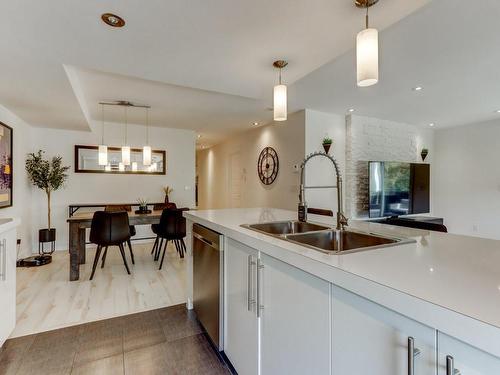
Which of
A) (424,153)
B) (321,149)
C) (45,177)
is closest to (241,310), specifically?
(321,149)

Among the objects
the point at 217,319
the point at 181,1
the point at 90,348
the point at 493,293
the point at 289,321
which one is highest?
the point at 181,1

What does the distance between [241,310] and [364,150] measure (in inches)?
167

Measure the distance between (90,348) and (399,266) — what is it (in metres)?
2.15

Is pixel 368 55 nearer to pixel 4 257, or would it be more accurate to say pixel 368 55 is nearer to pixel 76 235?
pixel 4 257

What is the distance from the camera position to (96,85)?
3.22 metres

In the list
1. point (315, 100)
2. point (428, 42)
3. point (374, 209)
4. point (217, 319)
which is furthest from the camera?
point (374, 209)

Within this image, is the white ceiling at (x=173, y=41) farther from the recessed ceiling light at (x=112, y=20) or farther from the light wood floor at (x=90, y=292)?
the light wood floor at (x=90, y=292)

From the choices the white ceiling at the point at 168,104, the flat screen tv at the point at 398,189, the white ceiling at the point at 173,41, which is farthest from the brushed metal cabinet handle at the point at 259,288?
the flat screen tv at the point at 398,189

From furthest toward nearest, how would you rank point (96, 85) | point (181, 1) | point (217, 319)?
point (96, 85)
point (217, 319)
point (181, 1)

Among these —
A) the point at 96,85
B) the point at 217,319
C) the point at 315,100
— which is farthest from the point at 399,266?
the point at 96,85

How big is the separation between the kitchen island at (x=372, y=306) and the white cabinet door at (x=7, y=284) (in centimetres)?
162

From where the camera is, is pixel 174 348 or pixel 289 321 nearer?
pixel 289 321

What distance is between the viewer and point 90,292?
9.51 feet

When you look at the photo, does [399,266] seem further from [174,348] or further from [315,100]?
[315,100]
